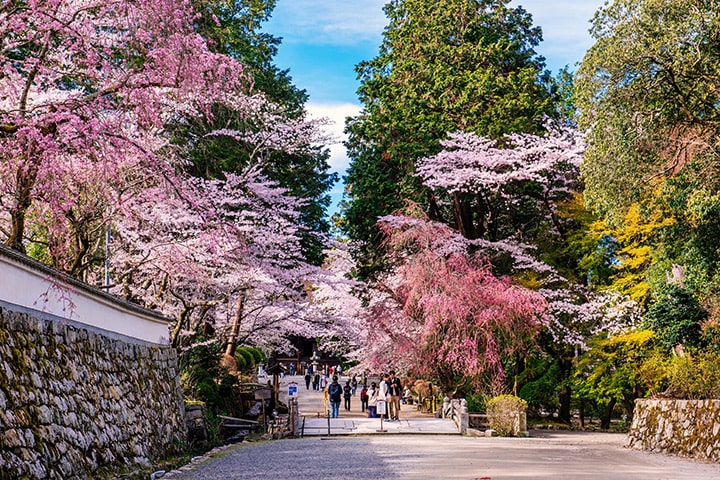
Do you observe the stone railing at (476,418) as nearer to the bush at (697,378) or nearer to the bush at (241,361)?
the bush at (697,378)

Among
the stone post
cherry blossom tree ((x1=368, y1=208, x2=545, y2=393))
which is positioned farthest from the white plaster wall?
cherry blossom tree ((x1=368, y1=208, x2=545, y2=393))

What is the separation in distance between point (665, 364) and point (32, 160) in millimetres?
17388

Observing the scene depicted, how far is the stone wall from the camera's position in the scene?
1583cm

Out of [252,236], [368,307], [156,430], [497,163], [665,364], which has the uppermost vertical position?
[497,163]

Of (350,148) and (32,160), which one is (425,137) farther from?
(32,160)

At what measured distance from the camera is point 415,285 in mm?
26234

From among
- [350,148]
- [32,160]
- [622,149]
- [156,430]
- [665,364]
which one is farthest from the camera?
[350,148]

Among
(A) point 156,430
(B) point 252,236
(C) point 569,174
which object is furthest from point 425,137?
(A) point 156,430

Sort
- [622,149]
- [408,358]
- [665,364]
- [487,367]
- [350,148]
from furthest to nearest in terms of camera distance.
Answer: [350,148], [408,358], [487,367], [665,364], [622,149]

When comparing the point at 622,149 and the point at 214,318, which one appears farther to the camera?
the point at 214,318

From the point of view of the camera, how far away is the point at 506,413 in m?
22.9

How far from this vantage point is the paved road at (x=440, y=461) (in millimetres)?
12330

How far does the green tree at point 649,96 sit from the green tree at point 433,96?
7.21 m

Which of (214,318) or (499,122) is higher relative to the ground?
(499,122)
